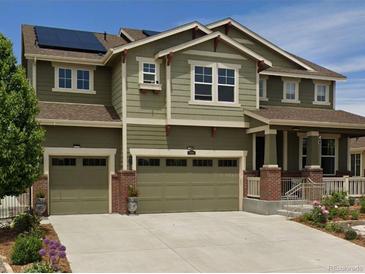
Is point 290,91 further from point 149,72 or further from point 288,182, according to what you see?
point 149,72

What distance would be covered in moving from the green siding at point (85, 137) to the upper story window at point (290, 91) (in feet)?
28.0

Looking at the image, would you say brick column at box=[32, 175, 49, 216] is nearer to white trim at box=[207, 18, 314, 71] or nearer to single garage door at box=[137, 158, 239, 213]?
single garage door at box=[137, 158, 239, 213]

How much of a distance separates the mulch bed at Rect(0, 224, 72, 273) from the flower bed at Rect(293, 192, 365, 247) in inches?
326

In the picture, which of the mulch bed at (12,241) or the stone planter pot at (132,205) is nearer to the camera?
the mulch bed at (12,241)

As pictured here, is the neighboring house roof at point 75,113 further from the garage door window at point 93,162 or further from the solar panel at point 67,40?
the solar panel at point 67,40


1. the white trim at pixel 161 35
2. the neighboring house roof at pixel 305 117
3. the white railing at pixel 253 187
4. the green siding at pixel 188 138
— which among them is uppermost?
the white trim at pixel 161 35

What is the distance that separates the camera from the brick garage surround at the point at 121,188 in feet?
56.6

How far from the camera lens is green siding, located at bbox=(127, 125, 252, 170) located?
17641 mm

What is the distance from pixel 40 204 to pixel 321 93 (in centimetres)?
1435

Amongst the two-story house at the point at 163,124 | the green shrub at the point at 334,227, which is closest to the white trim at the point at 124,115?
the two-story house at the point at 163,124

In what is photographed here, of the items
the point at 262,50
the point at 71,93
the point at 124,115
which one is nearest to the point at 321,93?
the point at 262,50

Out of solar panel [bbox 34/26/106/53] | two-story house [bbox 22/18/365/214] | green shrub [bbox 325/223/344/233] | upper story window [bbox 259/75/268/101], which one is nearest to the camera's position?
green shrub [bbox 325/223/344/233]

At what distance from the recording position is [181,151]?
18219 millimetres

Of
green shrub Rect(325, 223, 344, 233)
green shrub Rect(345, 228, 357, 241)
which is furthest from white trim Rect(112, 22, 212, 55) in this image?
green shrub Rect(345, 228, 357, 241)
